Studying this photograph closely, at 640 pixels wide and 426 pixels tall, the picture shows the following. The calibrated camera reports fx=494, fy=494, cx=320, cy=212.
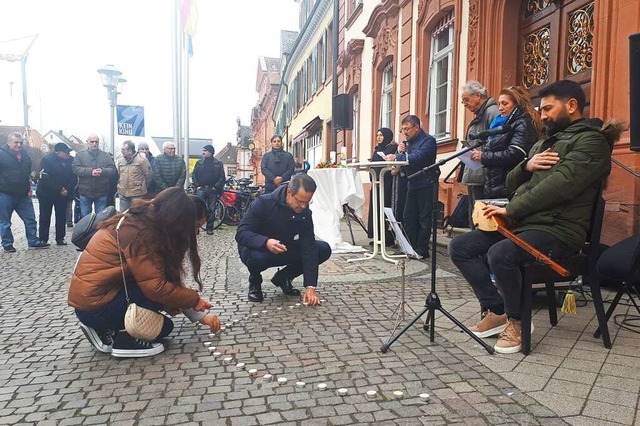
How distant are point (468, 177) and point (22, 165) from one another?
22.3ft

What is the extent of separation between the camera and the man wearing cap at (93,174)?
27.6 ft

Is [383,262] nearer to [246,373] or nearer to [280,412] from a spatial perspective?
[246,373]

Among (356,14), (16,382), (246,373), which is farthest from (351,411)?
(356,14)

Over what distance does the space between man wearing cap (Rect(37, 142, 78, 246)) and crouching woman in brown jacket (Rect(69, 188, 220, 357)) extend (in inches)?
235

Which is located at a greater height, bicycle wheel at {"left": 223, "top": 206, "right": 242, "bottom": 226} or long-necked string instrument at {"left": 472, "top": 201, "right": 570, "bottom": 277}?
long-necked string instrument at {"left": 472, "top": 201, "right": 570, "bottom": 277}

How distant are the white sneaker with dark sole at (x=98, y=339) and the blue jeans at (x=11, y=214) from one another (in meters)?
5.40

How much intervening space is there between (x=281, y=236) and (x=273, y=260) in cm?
23

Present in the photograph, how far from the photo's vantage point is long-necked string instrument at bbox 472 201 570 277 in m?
2.93

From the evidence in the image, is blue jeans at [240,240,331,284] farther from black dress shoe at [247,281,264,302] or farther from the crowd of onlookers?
the crowd of onlookers

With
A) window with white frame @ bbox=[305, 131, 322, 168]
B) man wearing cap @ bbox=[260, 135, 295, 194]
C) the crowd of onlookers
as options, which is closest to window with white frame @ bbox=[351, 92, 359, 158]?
window with white frame @ bbox=[305, 131, 322, 168]

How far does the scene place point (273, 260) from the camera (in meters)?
4.51

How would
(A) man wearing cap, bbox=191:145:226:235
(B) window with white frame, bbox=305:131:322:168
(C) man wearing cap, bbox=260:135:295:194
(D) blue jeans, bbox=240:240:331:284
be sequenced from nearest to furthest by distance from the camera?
(D) blue jeans, bbox=240:240:331:284 < (C) man wearing cap, bbox=260:135:295:194 < (A) man wearing cap, bbox=191:145:226:235 < (B) window with white frame, bbox=305:131:322:168

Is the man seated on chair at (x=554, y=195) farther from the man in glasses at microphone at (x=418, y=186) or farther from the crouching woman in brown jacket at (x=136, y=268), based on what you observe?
the man in glasses at microphone at (x=418, y=186)

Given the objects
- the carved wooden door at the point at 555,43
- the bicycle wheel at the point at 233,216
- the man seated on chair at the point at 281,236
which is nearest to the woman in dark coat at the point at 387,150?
the carved wooden door at the point at 555,43
